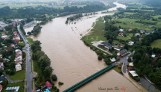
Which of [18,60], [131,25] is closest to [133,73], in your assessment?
[18,60]

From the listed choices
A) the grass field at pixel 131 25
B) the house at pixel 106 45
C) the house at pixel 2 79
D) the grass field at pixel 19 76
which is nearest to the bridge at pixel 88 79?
the grass field at pixel 19 76

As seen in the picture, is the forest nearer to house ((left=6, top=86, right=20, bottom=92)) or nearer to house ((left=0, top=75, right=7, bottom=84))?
house ((left=0, top=75, right=7, bottom=84))

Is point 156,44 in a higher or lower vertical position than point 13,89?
higher

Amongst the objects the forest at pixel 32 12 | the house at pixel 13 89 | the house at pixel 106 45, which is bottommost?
the house at pixel 13 89

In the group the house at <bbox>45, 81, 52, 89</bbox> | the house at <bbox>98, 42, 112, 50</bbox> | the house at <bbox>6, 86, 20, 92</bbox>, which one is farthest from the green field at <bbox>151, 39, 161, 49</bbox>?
the house at <bbox>6, 86, 20, 92</bbox>

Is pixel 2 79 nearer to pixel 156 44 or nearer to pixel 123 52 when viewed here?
pixel 123 52

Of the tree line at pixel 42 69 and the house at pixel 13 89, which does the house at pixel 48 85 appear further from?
the house at pixel 13 89

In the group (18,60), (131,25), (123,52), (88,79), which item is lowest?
(88,79)

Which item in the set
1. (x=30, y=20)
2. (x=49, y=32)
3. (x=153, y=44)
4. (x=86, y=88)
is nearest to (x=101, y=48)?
(x=153, y=44)
